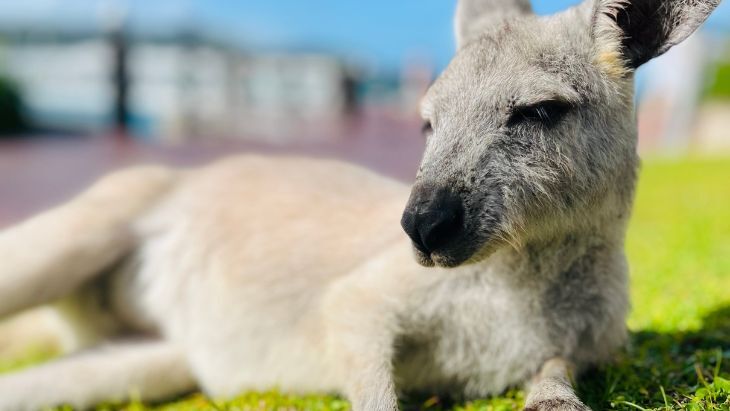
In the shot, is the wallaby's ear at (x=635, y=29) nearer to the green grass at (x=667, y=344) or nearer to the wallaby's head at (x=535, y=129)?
the wallaby's head at (x=535, y=129)

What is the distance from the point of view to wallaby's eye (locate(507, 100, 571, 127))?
2.72 m

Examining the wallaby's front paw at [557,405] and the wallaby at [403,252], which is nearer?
the wallaby's front paw at [557,405]

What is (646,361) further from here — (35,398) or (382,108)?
(382,108)

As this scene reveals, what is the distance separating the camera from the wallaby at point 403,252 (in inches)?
107

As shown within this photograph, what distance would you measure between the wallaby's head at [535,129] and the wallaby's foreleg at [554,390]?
1.81 ft

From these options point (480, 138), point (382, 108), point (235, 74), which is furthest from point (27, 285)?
point (235, 74)

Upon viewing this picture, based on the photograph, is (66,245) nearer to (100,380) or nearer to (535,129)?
(100,380)

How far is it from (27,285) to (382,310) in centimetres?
202

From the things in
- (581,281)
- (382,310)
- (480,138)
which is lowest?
(382,310)

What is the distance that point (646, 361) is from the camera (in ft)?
11.2

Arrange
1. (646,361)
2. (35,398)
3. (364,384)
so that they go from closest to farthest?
1. (364,384)
2. (646,361)
3. (35,398)

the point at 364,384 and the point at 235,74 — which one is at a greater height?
the point at 364,384

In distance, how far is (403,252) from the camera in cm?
329

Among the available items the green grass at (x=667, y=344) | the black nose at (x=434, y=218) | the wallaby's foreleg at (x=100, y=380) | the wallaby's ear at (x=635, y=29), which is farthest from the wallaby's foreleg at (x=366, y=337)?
the wallaby's ear at (x=635, y=29)
